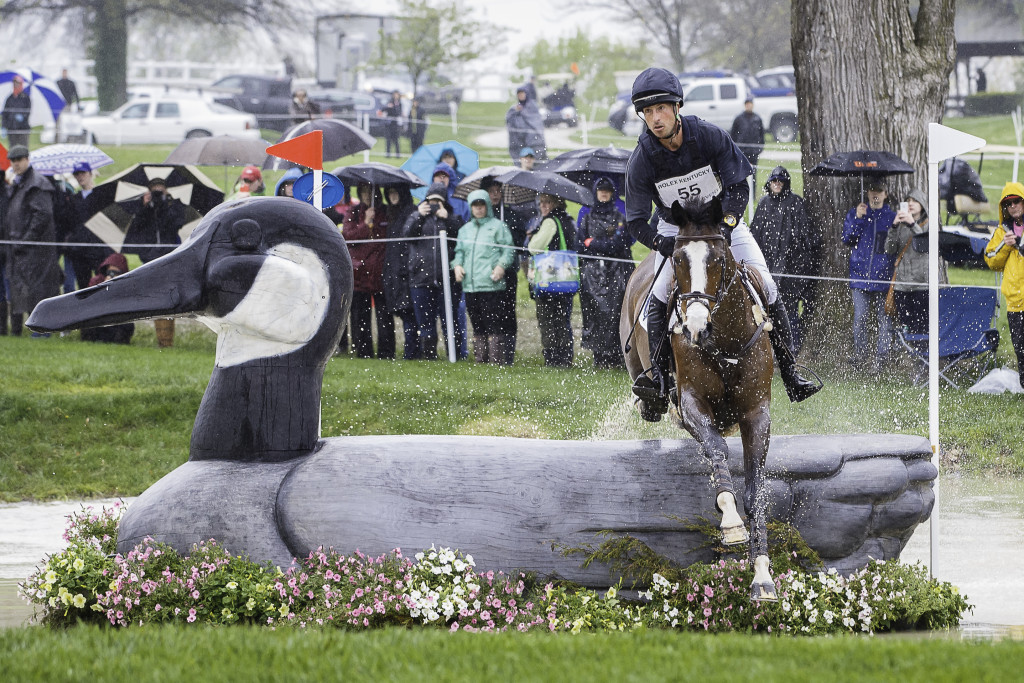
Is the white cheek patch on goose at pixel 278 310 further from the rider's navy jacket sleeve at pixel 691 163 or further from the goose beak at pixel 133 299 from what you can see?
the rider's navy jacket sleeve at pixel 691 163

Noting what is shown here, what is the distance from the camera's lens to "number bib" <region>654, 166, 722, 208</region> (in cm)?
656

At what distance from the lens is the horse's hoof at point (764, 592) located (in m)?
5.60

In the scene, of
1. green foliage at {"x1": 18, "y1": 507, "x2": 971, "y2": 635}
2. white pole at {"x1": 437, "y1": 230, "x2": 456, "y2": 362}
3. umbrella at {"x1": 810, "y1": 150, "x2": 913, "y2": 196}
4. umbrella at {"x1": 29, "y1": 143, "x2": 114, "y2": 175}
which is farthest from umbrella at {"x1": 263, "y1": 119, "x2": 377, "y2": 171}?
green foliage at {"x1": 18, "y1": 507, "x2": 971, "y2": 635}

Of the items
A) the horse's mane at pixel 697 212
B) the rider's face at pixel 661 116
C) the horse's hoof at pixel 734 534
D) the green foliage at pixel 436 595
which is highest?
the rider's face at pixel 661 116

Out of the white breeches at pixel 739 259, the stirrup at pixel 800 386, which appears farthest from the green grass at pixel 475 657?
the white breeches at pixel 739 259

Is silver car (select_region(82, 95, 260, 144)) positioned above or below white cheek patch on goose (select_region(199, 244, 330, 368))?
above

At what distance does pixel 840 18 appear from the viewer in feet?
45.4

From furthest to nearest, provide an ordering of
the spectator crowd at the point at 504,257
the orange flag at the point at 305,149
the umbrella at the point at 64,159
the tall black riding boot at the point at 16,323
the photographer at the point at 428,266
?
the umbrella at the point at 64,159 < the tall black riding boot at the point at 16,323 < the photographer at the point at 428,266 < the spectator crowd at the point at 504,257 < the orange flag at the point at 305,149

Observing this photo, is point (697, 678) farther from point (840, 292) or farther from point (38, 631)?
point (840, 292)

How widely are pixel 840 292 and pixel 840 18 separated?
122 inches

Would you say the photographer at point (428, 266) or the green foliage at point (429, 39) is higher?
the green foliage at point (429, 39)

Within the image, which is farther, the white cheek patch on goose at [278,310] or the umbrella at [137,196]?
the umbrella at [137,196]

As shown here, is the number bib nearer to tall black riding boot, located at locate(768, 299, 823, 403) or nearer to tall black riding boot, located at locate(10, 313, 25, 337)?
tall black riding boot, located at locate(768, 299, 823, 403)

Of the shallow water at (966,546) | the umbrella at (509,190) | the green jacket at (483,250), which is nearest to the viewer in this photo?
the shallow water at (966,546)
